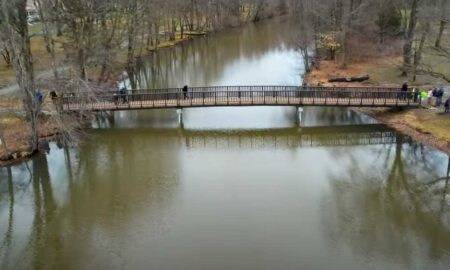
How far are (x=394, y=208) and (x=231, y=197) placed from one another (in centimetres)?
711

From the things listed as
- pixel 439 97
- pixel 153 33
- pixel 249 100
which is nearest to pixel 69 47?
pixel 249 100

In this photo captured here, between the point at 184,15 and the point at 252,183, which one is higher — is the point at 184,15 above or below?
above

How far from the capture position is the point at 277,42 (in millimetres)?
64375

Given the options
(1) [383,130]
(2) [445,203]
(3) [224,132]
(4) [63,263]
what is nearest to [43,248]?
(4) [63,263]

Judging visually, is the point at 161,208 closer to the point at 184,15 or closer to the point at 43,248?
the point at 43,248

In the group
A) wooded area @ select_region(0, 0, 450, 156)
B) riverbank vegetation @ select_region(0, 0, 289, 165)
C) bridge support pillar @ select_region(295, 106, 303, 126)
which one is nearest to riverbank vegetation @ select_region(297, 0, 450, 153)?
wooded area @ select_region(0, 0, 450, 156)

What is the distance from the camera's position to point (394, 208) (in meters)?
21.1

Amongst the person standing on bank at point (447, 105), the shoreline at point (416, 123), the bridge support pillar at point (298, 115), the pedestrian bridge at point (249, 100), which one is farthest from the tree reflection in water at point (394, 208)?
the bridge support pillar at point (298, 115)

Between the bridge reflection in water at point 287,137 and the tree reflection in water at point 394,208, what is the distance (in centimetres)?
232

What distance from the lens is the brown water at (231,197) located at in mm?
17625

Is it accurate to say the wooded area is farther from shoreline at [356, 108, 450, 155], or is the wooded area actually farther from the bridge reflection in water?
the bridge reflection in water

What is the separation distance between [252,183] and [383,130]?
37.3ft

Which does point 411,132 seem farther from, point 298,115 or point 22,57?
point 22,57

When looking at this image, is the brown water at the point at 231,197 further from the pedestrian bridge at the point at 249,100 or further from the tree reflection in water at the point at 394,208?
the pedestrian bridge at the point at 249,100
